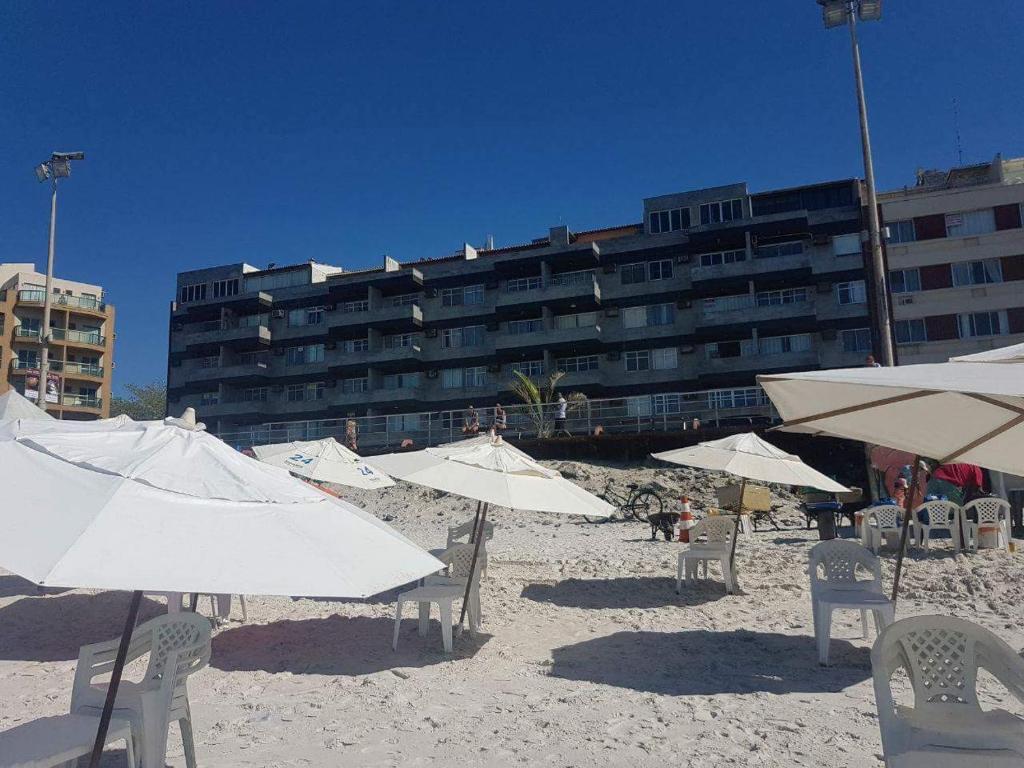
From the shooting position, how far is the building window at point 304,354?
47.1m

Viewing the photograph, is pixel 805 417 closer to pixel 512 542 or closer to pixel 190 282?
pixel 512 542

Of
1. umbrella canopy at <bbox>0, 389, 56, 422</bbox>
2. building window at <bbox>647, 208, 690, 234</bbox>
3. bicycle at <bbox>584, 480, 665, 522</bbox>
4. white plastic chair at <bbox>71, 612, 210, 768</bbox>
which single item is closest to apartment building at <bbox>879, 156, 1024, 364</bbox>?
building window at <bbox>647, 208, 690, 234</bbox>

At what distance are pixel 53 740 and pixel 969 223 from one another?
42234 mm

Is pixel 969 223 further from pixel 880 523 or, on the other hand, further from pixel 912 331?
pixel 880 523

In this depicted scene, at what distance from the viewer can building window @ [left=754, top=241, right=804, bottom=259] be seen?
3681 cm

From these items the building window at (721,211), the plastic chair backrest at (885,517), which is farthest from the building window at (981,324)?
the plastic chair backrest at (885,517)

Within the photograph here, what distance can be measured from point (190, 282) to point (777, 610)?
174 feet

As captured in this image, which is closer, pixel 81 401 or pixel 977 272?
pixel 977 272

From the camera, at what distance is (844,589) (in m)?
6.23

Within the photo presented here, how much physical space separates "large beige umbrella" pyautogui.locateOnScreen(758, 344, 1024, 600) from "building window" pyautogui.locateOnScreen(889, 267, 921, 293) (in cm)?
3452

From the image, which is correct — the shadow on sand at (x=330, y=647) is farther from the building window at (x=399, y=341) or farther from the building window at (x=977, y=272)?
the building window at (x=399, y=341)

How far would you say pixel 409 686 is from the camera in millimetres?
5438

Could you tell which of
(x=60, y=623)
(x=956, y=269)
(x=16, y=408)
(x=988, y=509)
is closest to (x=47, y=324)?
(x=16, y=408)

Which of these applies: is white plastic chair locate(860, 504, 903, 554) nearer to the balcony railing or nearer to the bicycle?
the bicycle
